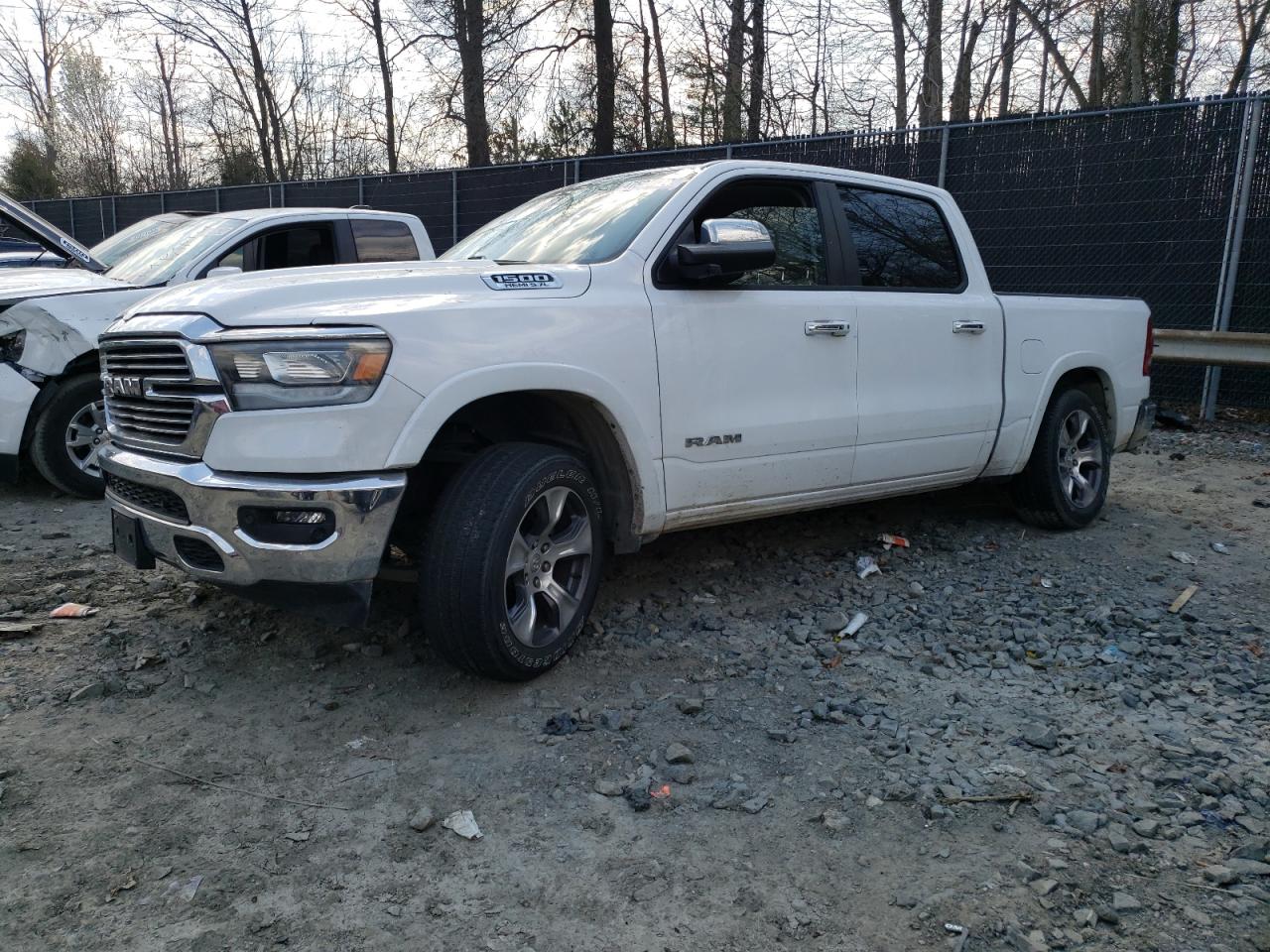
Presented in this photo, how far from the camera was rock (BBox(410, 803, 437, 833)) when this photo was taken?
2717 millimetres

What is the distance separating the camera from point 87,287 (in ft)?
20.0

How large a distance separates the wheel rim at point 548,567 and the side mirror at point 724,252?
101 cm

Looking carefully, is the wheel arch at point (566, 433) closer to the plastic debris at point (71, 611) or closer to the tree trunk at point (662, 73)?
the plastic debris at point (71, 611)

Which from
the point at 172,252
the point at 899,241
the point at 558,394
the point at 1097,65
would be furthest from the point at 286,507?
the point at 1097,65

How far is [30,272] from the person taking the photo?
650 cm

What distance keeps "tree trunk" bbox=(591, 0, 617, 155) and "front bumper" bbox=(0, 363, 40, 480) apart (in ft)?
45.5

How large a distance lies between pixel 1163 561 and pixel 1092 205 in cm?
564

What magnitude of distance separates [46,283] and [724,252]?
4676 mm

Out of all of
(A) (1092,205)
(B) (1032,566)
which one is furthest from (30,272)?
(A) (1092,205)

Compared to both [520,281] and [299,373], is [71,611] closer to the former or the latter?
[299,373]

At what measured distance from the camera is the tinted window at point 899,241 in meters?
4.78

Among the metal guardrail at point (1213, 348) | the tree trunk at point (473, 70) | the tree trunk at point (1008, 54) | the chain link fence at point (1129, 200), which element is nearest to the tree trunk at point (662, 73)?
the tree trunk at point (473, 70)

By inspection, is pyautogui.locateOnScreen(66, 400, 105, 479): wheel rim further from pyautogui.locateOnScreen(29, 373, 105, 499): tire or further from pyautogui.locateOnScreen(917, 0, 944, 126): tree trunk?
pyautogui.locateOnScreen(917, 0, 944, 126): tree trunk

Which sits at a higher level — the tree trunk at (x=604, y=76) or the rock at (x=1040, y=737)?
the tree trunk at (x=604, y=76)
